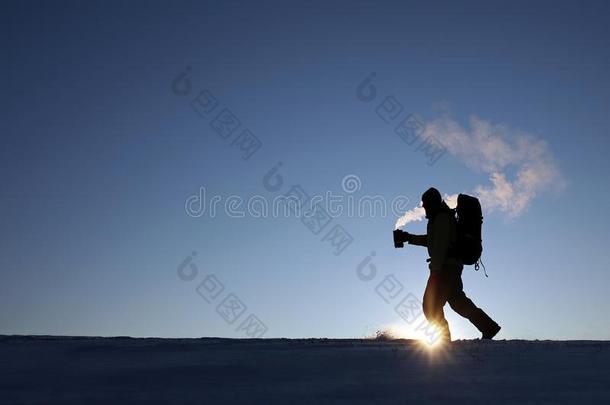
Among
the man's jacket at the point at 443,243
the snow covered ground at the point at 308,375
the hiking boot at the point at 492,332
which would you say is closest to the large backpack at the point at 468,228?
the man's jacket at the point at 443,243

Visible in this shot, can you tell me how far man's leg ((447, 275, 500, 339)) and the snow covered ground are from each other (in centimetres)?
224

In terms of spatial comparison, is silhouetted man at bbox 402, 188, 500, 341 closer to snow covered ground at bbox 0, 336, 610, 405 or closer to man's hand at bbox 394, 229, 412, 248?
man's hand at bbox 394, 229, 412, 248

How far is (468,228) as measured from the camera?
7.89 m

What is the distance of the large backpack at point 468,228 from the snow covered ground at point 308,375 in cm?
254

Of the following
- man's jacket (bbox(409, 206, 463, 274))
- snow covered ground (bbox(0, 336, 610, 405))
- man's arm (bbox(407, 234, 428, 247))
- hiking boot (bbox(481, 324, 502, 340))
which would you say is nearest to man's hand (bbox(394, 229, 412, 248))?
man's arm (bbox(407, 234, 428, 247))

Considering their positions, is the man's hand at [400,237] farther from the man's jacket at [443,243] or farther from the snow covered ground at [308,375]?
the snow covered ground at [308,375]

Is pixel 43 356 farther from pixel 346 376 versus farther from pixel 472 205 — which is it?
pixel 472 205

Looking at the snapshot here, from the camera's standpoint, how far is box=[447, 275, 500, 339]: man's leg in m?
7.64

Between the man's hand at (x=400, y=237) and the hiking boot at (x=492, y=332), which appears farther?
the man's hand at (x=400, y=237)

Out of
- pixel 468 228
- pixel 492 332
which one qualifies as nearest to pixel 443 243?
pixel 468 228

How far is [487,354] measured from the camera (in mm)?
4629

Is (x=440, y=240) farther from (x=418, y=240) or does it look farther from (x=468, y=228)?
(x=418, y=240)

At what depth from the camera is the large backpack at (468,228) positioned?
7871mm

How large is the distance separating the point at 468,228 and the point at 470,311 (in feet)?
3.26
